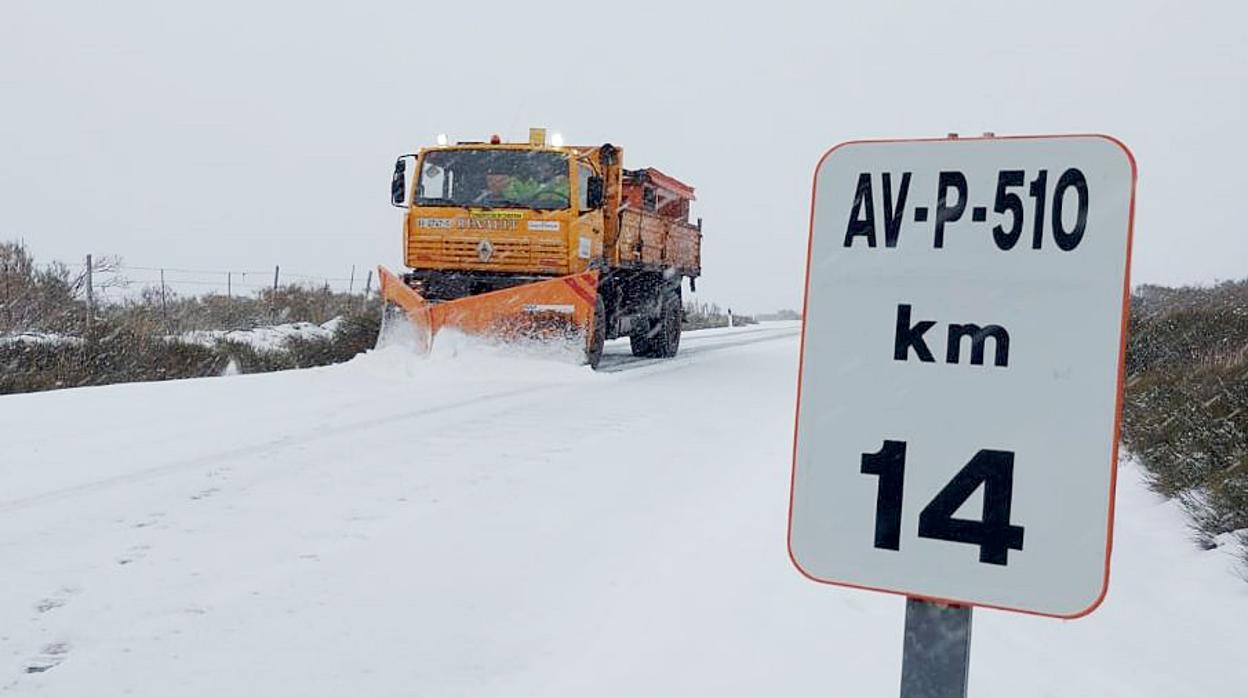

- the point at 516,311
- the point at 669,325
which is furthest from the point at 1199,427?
the point at 669,325

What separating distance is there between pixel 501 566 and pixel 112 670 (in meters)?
1.44

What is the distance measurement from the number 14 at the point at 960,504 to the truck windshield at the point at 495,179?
10226 mm

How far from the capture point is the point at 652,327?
1541 cm

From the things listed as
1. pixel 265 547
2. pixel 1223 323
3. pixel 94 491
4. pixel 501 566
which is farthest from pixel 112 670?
pixel 1223 323

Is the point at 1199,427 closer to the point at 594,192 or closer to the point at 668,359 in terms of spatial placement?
A: the point at 594,192

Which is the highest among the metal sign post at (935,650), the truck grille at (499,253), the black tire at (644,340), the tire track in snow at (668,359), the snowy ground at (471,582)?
the truck grille at (499,253)

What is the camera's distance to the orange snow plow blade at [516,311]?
36.2 ft

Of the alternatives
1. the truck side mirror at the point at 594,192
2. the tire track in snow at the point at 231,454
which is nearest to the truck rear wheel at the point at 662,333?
the truck side mirror at the point at 594,192

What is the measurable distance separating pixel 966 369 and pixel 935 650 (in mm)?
486

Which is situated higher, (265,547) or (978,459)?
(978,459)

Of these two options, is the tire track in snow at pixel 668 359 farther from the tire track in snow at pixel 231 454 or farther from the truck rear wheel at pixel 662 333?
the tire track in snow at pixel 231 454

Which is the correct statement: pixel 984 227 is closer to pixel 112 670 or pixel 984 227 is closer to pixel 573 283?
pixel 112 670

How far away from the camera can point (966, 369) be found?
1.56m

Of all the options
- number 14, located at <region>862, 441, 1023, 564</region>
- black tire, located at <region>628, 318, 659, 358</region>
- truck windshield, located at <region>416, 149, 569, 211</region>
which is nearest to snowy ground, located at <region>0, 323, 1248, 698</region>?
number 14, located at <region>862, 441, 1023, 564</region>
